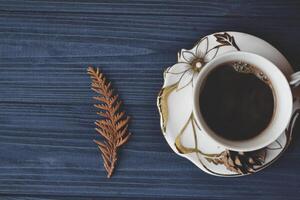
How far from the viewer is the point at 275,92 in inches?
27.5

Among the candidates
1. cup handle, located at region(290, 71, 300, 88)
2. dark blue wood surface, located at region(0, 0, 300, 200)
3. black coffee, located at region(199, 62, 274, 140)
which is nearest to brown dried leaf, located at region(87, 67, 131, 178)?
dark blue wood surface, located at region(0, 0, 300, 200)

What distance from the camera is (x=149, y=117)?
0.78 meters

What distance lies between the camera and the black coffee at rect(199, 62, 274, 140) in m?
0.71

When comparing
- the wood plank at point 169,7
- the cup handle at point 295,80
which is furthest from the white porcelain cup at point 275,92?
the wood plank at point 169,7

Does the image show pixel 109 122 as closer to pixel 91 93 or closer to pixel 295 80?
pixel 91 93

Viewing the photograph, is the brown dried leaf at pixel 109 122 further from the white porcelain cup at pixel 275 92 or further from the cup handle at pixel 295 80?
the cup handle at pixel 295 80

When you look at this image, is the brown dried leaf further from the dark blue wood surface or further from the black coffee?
the black coffee

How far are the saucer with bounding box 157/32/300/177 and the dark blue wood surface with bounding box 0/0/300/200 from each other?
1.8 inches

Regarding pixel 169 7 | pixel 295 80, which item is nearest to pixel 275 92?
pixel 295 80

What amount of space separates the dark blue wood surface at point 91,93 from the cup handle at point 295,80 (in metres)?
0.10

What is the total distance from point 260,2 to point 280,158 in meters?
0.23

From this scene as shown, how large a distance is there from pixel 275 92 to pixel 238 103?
0.05 m

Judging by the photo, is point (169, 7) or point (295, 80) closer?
point (295, 80)

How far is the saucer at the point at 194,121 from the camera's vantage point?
2.35 feet
